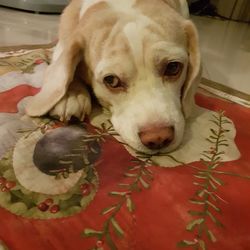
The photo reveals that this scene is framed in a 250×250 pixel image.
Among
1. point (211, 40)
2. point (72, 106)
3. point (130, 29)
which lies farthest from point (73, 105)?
point (211, 40)

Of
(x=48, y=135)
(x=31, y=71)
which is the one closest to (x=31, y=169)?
(x=48, y=135)

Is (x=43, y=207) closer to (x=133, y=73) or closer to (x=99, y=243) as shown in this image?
(x=99, y=243)

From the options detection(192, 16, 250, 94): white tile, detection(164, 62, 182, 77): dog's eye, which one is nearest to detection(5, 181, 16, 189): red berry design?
detection(164, 62, 182, 77): dog's eye

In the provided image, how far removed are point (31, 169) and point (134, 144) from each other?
0.27 metres

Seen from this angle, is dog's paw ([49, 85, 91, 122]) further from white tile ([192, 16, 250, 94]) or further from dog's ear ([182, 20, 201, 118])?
white tile ([192, 16, 250, 94])

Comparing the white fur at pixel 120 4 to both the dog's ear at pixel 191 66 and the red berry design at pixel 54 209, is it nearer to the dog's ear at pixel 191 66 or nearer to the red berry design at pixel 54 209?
the dog's ear at pixel 191 66

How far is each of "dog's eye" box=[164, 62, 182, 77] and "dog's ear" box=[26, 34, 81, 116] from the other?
28cm

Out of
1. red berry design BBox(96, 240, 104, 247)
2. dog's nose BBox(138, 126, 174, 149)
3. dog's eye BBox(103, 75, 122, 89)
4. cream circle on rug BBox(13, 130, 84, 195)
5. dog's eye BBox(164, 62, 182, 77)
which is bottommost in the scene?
cream circle on rug BBox(13, 130, 84, 195)

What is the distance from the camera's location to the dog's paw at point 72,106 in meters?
1.07

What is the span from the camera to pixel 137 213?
0.77m

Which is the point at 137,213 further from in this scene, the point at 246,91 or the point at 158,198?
the point at 246,91

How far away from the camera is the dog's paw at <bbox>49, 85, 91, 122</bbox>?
42.0 inches

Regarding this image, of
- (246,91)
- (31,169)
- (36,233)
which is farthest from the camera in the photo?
(246,91)

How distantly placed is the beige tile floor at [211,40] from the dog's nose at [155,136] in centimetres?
96
